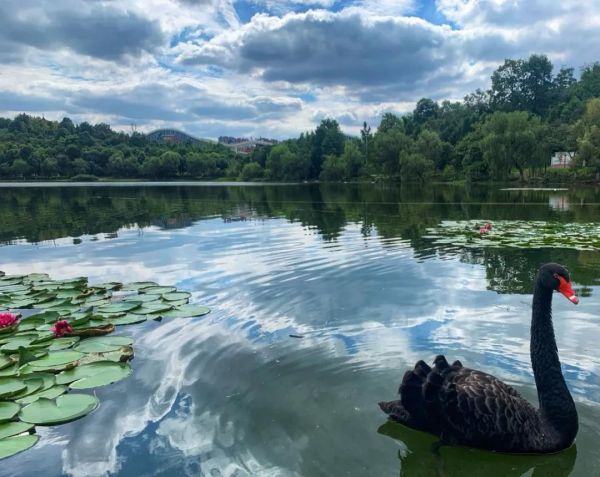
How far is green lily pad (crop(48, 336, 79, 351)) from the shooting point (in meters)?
5.08

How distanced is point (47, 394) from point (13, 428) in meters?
0.53

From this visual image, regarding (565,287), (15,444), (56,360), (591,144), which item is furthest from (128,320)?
(591,144)

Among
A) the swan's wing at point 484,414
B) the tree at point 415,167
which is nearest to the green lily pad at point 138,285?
the swan's wing at point 484,414

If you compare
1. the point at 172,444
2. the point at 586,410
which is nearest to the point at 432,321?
the point at 586,410

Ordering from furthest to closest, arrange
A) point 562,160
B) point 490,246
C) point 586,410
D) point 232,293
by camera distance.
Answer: point 562,160 → point 490,246 → point 232,293 → point 586,410

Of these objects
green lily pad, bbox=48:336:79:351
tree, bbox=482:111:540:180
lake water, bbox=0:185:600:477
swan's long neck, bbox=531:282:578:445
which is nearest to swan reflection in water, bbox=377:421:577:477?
lake water, bbox=0:185:600:477

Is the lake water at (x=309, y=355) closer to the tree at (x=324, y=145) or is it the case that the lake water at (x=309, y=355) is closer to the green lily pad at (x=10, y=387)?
the green lily pad at (x=10, y=387)

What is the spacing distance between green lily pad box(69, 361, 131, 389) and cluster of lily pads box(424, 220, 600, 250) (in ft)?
27.7

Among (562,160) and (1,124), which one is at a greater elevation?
(1,124)

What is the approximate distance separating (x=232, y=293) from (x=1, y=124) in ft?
463

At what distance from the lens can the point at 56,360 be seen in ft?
15.5

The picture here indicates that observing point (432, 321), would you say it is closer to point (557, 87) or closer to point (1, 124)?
point (557, 87)

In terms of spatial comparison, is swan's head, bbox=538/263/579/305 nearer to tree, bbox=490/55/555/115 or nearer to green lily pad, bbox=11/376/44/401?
green lily pad, bbox=11/376/44/401

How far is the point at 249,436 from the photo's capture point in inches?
141
